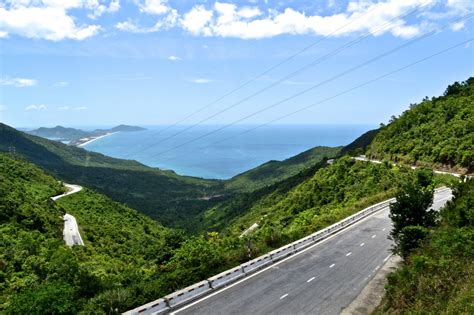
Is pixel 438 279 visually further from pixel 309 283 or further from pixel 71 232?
pixel 71 232

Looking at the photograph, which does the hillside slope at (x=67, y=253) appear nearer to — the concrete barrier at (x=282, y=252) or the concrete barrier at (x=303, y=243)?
the concrete barrier at (x=282, y=252)

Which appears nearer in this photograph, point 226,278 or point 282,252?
point 226,278

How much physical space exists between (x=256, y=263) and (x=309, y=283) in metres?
3.54

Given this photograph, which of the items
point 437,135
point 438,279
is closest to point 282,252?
point 438,279

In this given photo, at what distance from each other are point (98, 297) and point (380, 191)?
141 ft

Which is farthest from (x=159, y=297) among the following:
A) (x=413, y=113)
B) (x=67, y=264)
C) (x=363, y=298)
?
(x=413, y=113)

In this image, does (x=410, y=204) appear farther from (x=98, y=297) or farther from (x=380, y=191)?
(x=380, y=191)

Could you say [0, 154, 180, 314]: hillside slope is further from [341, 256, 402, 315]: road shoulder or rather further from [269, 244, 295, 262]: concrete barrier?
[341, 256, 402, 315]: road shoulder

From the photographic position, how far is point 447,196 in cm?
4072

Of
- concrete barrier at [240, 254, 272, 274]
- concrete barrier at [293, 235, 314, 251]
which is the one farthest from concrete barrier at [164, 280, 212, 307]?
concrete barrier at [293, 235, 314, 251]

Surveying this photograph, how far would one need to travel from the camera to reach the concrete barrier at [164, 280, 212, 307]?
1711 cm

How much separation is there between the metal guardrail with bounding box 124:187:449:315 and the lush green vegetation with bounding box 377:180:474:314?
802 cm

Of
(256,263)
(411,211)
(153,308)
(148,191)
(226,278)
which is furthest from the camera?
(148,191)

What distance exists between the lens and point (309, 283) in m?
20.2
